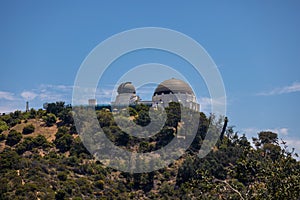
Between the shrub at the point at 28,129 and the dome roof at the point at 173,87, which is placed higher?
the dome roof at the point at 173,87

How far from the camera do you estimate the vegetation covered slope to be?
4594cm

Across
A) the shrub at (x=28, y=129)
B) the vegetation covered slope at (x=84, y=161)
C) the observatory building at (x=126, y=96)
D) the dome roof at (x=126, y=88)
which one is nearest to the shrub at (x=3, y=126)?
the vegetation covered slope at (x=84, y=161)

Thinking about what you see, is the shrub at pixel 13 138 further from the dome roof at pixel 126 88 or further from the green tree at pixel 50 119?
the dome roof at pixel 126 88

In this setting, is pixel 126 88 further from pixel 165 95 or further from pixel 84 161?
pixel 84 161

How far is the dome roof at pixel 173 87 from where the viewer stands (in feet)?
250

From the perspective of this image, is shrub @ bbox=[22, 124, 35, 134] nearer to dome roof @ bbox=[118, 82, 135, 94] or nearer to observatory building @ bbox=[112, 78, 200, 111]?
observatory building @ bbox=[112, 78, 200, 111]

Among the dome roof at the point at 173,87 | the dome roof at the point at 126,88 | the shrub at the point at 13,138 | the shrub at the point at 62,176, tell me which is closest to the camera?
the shrub at the point at 62,176

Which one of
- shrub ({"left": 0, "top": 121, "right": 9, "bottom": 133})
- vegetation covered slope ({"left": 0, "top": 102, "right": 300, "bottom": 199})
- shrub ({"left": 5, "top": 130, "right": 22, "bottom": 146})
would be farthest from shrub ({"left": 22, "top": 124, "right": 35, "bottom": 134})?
shrub ({"left": 0, "top": 121, "right": 9, "bottom": 133})

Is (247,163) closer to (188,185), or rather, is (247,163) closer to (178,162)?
(188,185)

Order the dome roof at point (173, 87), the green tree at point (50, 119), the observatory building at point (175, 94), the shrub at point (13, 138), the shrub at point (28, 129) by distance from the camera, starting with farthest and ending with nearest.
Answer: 1. the dome roof at point (173, 87)
2. the observatory building at point (175, 94)
3. the green tree at point (50, 119)
4. the shrub at point (28, 129)
5. the shrub at point (13, 138)

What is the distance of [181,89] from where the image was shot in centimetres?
7612

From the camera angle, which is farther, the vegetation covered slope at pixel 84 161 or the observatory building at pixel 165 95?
the observatory building at pixel 165 95

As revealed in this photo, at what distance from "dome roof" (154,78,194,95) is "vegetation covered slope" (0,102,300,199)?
6327 mm

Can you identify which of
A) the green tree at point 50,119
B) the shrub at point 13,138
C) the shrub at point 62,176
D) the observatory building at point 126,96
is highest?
the observatory building at point 126,96
